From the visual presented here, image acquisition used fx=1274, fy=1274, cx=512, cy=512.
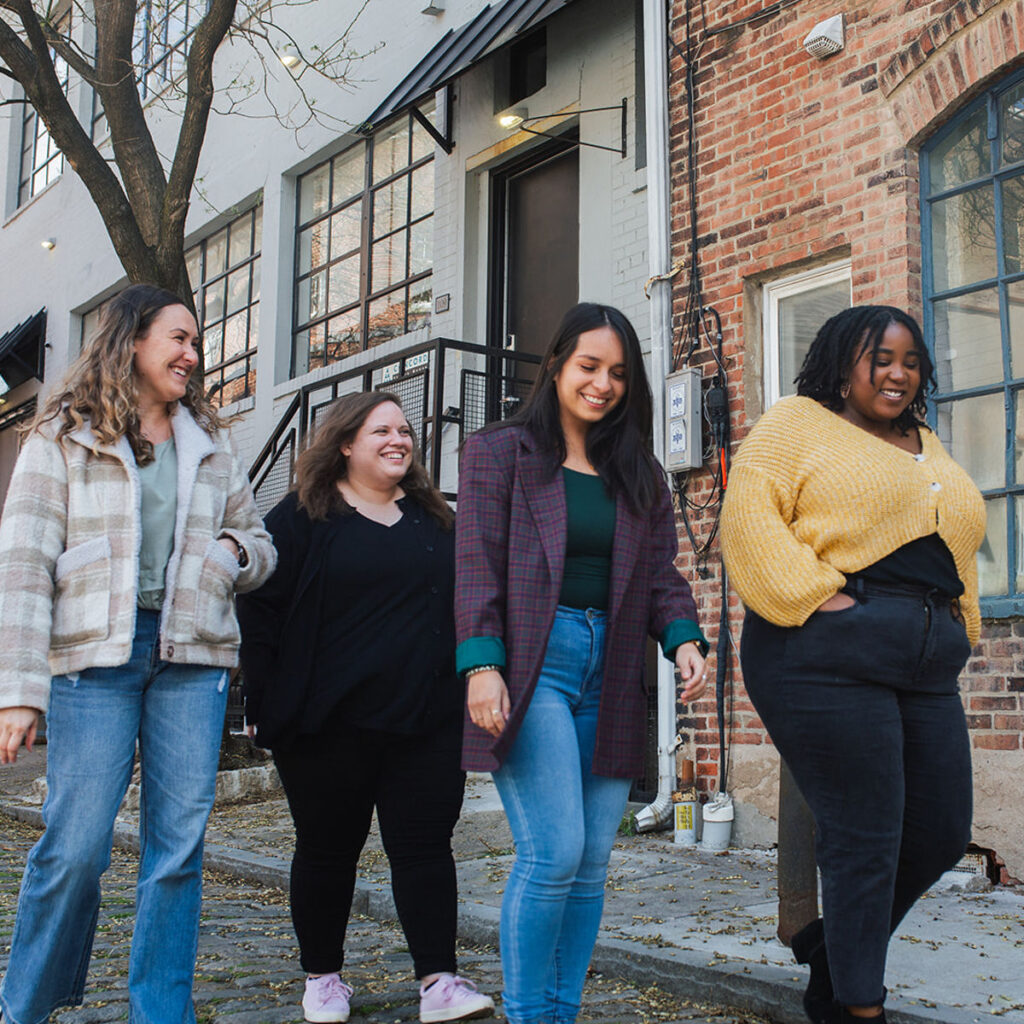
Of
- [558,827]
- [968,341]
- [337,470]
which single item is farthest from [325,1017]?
[968,341]

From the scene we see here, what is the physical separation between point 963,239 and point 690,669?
4002 millimetres

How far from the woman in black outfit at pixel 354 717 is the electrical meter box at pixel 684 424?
3289 millimetres

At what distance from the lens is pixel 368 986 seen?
4129mm

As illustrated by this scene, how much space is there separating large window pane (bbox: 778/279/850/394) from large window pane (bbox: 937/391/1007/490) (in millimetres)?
955

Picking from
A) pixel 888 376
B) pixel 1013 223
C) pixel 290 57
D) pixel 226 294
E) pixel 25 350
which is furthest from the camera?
pixel 25 350

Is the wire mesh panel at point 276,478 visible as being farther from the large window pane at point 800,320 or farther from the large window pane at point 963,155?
the large window pane at point 963,155

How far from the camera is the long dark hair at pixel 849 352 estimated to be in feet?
10.6

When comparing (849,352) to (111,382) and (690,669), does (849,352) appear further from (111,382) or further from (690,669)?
(111,382)

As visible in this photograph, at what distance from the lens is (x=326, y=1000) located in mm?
3727

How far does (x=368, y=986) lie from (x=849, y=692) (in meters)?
2.04

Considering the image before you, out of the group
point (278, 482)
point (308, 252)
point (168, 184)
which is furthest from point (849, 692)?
point (308, 252)

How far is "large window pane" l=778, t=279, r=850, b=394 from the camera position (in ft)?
22.7

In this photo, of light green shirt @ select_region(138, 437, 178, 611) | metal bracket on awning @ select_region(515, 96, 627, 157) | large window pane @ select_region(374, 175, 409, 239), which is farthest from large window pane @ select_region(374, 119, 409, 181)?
light green shirt @ select_region(138, 437, 178, 611)

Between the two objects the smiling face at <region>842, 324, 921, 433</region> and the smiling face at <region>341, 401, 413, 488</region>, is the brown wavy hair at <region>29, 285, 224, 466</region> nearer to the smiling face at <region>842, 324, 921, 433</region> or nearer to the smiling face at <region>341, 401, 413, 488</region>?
Answer: the smiling face at <region>341, 401, 413, 488</region>
